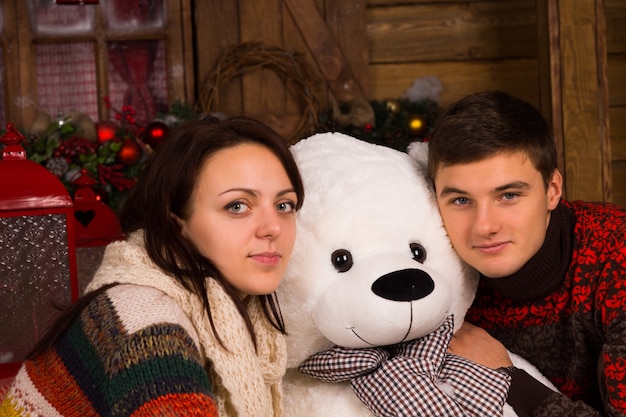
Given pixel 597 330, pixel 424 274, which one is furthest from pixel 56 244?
pixel 597 330

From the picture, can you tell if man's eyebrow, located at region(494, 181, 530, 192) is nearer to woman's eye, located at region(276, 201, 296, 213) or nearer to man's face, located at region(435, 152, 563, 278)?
man's face, located at region(435, 152, 563, 278)

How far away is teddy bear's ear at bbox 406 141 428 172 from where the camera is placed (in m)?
1.73

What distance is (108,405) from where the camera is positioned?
44.1 inches

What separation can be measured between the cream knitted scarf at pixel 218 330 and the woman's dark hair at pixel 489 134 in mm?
540

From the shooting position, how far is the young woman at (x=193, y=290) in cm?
114

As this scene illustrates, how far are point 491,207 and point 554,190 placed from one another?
209 mm

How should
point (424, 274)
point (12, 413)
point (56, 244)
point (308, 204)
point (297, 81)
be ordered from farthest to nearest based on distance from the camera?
point (297, 81) → point (56, 244) → point (308, 204) → point (424, 274) → point (12, 413)

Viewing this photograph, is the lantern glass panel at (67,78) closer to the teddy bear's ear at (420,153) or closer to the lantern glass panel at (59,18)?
the lantern glass panel at (59,18)

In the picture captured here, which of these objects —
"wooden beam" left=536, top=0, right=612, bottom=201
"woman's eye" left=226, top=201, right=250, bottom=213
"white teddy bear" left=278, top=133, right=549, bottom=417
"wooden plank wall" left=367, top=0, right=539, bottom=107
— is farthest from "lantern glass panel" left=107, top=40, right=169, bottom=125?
"woman's eye" left=226, top=201, right=250, bottom=213

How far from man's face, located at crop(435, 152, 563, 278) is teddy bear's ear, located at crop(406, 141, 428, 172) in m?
0.12

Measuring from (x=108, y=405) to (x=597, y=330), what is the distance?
1010 millimetres

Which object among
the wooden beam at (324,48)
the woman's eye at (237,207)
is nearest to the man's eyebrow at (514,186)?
the woman's eye at (237,207)

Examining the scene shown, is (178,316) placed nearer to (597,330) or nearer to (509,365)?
(509,365)

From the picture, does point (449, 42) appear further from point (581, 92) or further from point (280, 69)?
point (581, 92)
